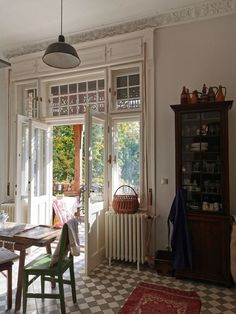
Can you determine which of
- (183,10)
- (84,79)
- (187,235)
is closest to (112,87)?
(84,79)

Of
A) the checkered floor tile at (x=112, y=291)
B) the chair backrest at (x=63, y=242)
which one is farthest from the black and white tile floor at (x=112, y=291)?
the chair backrest at (x=63, y=242)

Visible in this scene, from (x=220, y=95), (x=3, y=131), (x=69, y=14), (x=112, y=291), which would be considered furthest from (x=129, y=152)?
(x=3, y=131)

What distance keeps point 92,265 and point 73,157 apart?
4929mm

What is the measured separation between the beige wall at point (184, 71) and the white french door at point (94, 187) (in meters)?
0.84

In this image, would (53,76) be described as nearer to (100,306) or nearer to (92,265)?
(92,265)

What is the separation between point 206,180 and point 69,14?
9.84 ft

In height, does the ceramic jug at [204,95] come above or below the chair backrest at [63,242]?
above

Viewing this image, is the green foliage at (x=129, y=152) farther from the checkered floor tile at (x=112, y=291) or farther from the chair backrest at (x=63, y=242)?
the chair backrest at (x=63, y=242)

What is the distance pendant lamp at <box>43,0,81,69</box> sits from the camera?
8.04 ft

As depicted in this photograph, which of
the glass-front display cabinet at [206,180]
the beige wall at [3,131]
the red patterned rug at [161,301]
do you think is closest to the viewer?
the red patterned rug at [161,301]

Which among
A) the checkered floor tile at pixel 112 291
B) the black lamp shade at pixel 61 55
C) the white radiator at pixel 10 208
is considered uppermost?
the black lamp shade at pixel 61 55

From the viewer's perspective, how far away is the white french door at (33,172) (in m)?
4.18

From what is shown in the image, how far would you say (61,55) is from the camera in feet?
8.80

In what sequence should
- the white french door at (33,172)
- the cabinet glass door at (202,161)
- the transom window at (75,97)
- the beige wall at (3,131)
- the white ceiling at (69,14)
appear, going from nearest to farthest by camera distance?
the cabinet glass door at (202,161), the white ceiling at (69,14), the white french door at (33,172), the transom window at (75,97), the beige wall at (3,131)
